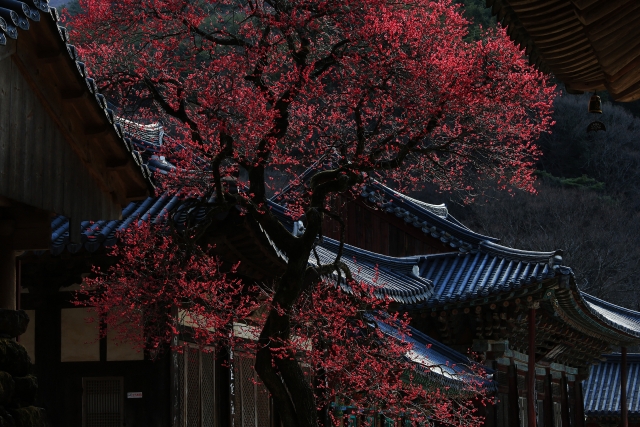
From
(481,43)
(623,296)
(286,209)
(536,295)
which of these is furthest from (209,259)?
(623,296)

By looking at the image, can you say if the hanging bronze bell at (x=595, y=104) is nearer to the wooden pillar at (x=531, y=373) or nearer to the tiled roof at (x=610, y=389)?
the wooden pillar at (x=531, y=373)

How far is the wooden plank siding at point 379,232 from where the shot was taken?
2188 centimetres

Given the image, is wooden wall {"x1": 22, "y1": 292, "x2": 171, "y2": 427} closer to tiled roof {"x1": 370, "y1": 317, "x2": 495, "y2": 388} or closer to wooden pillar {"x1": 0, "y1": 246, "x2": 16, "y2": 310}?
tiled roof {"x1": 370, "y1": 317, "x2": 495, "y2": 388}

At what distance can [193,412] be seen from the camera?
11.3m

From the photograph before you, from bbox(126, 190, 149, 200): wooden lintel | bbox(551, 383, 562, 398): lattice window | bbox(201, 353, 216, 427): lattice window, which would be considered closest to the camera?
bbox(126, 190, 149, 200): wooden lintel

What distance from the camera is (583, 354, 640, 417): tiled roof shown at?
29797mm

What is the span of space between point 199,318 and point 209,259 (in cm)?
169

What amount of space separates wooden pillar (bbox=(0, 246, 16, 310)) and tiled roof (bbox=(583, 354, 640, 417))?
26188 mm

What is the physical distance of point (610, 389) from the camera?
3112cm

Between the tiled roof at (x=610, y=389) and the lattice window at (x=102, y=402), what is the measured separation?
22378 millimetres

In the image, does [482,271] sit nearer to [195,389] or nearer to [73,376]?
[195,389]

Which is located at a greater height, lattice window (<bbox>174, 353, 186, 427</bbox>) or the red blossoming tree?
the red blossoming tree

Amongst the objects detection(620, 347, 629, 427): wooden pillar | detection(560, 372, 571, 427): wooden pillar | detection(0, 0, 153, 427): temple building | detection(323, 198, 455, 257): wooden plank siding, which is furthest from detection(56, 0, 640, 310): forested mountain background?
detection(0, 0, 153, 427): temple building

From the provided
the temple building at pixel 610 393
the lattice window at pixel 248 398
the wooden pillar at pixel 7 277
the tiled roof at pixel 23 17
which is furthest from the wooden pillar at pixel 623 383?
the tiled roof at pixel 23 17
